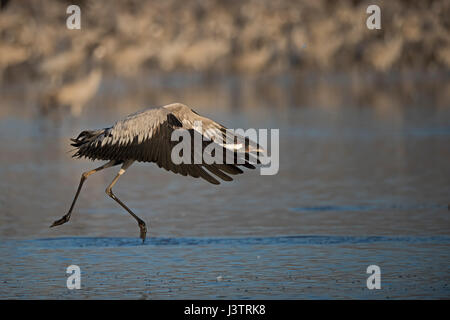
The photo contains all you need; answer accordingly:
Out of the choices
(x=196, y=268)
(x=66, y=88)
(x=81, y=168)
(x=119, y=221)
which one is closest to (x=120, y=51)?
(x=66, y=88)

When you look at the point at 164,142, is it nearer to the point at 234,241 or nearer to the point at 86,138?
the point at 86,138

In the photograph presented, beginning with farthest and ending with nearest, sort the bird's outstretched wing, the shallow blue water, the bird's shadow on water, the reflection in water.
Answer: the bird's shadow on water, the reflection in water, the bird's outstretched wing, the shallow blue water

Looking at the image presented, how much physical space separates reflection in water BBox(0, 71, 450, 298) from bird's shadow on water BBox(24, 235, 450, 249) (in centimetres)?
2

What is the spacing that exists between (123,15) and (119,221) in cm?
3045

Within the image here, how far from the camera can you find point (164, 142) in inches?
328

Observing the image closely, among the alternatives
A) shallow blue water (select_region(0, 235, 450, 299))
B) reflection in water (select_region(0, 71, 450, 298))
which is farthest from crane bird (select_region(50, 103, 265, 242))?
reflection in water (select_region(0, 71, 450, 298))

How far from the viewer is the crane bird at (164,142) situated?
25.8 feet

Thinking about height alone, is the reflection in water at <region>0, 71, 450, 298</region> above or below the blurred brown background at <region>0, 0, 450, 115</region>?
below

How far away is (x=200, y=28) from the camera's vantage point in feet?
131

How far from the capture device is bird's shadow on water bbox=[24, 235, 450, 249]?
368 inches

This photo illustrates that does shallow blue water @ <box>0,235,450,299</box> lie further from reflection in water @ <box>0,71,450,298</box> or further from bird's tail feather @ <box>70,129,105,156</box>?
bird's tail feather @ <box>70,129,105,156</box>

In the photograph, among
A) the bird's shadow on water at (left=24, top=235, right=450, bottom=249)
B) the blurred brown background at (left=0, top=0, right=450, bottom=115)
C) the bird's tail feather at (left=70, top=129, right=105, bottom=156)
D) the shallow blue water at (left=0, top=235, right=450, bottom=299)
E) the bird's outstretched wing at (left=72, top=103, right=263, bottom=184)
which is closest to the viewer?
the shallow blue water at (left=0, top=235, right=450, bottom=299)
